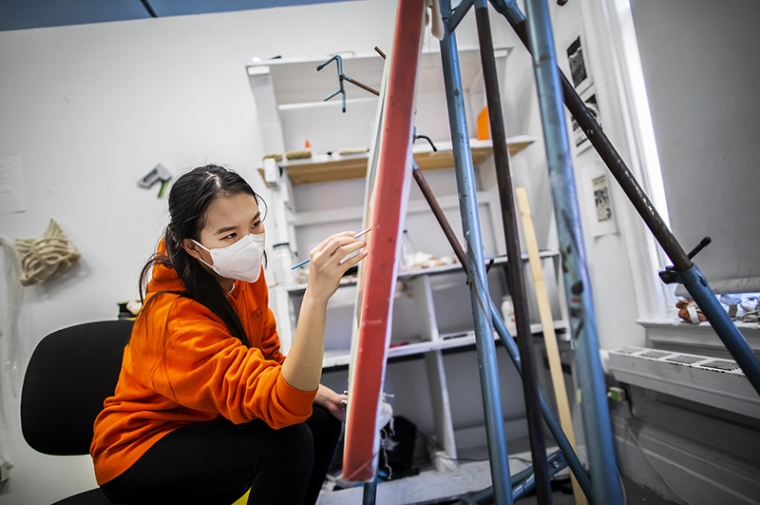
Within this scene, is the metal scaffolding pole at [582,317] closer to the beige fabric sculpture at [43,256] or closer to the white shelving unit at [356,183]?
the white shelving unit at [356,183]

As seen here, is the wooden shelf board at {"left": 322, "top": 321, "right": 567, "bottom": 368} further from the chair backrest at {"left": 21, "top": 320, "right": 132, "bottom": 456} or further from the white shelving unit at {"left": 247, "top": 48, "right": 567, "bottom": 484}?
the chair backrest at {"left": 21, "top": 320, "right": 132, "bottom": 456}

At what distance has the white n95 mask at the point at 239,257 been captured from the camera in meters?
0.79

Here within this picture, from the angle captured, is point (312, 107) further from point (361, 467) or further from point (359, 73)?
point (361, 467)

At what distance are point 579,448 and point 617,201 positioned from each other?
0.85 m

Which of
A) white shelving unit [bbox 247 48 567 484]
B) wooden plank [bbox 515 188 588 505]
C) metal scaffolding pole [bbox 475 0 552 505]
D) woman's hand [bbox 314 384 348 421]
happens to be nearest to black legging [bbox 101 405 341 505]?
woman's hand [bbox 314 384 348 421]

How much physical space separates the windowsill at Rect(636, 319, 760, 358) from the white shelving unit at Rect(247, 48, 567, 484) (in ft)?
1.15

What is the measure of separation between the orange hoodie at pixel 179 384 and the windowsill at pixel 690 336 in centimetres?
97

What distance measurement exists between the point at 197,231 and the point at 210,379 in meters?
0.30

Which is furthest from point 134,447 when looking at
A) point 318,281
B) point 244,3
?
point 244,3

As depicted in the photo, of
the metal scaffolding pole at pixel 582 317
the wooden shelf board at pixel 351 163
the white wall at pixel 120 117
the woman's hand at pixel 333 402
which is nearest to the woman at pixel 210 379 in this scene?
the woman's hand at pixel 333 402

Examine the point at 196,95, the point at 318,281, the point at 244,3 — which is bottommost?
the point at 318,281

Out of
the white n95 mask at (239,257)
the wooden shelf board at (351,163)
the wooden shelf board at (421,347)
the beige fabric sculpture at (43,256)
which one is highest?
the wooden shelf board at (351,163)

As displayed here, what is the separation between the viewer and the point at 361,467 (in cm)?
40

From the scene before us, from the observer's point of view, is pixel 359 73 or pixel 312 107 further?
pixel 312 107
